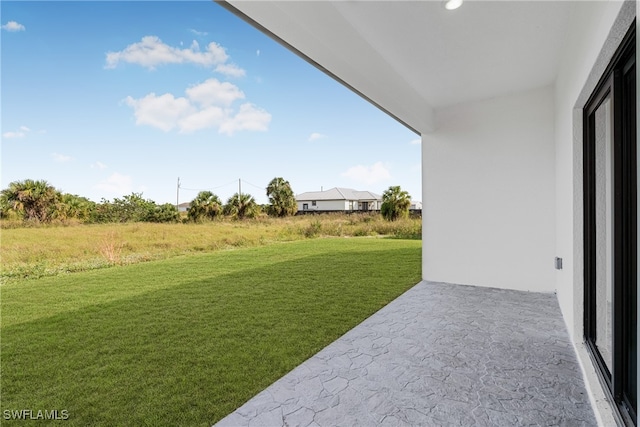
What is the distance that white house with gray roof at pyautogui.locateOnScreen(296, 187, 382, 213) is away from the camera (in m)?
10.1

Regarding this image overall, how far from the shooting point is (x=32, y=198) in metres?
3.96

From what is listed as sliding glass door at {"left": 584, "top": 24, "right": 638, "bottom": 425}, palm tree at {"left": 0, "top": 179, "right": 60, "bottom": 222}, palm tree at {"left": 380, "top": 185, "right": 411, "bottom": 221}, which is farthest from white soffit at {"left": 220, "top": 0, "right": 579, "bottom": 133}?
palm tree at {"left": 380, "top": 185, "right": 411, "bottom": 221}

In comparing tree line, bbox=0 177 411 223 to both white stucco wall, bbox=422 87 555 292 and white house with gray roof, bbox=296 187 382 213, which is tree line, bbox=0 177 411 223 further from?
white stucco wall, bbox=422 87 555 292

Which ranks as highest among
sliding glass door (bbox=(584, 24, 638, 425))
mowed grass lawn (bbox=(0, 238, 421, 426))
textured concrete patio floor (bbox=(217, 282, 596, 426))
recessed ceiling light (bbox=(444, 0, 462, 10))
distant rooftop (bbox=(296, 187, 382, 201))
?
recessed ceiling light (bbox=(444, 0, 462, 10))

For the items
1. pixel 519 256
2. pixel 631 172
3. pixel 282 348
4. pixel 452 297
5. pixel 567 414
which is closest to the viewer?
pixel 631 172

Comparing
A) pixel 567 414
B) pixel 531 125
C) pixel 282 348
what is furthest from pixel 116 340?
pixel 531 125

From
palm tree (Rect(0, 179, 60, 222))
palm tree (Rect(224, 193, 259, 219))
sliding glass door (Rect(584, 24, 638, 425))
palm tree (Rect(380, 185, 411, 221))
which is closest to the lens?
sliding glass door (Rect(584, 24, 638, 425))

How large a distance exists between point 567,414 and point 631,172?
1288mm

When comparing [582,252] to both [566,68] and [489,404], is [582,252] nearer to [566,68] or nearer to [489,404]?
[489,404]

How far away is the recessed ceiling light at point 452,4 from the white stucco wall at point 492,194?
2573mm

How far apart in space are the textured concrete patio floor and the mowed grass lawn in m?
0.25

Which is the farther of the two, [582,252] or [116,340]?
[116,340]

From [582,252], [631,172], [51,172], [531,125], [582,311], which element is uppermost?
[531,125]

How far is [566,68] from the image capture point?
287 centimetres
